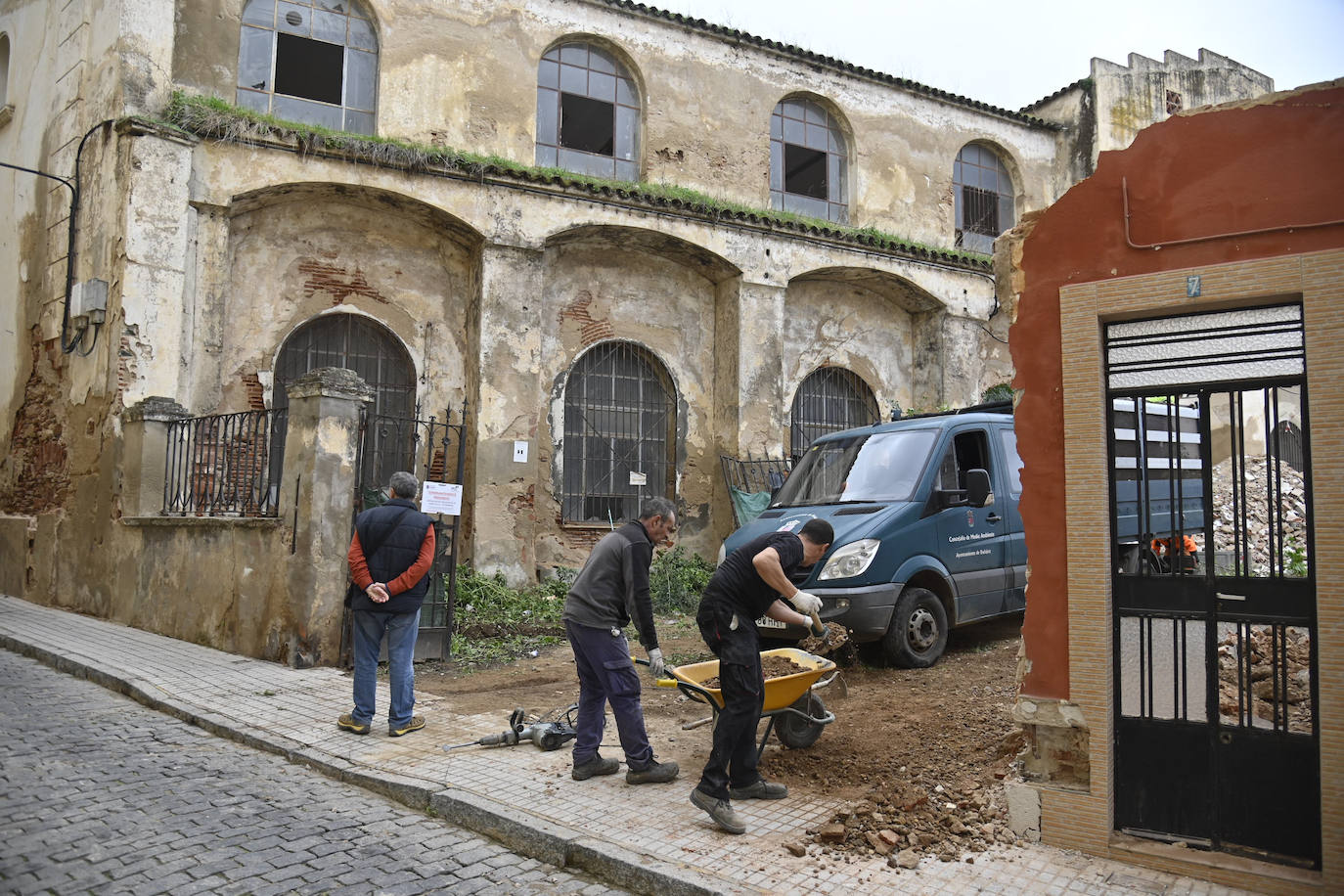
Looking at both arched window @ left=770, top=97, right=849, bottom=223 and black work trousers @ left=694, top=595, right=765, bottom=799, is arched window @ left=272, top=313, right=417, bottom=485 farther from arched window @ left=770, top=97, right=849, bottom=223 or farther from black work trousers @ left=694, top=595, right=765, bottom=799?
black work trousers @ left=694, top=595, right=765, bottom=799

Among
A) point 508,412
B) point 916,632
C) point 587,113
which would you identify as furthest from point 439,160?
point 916,632

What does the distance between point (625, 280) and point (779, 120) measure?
4.46 meters

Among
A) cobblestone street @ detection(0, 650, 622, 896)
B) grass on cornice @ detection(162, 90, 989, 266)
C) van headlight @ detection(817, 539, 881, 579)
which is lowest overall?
cobblestone street @ detection(0, 650, 622, 896)

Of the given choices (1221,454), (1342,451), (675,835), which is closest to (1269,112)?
(1342,451)

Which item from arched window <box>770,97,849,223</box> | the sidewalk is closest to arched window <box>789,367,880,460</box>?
arched window <box>770,97,849,223</box>

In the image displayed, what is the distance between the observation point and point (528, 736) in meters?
6.16

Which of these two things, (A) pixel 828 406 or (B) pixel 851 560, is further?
(A) pixel 828 406

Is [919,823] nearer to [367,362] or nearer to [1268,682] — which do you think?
[1268,682]

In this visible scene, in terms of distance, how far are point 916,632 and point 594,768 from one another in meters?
3.60

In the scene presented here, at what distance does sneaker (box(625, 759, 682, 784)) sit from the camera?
5.33 m

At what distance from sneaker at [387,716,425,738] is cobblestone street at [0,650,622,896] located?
706mm

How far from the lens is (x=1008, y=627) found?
9695mm

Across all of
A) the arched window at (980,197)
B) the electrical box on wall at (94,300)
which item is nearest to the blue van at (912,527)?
the electrical box on wall at (94,300)

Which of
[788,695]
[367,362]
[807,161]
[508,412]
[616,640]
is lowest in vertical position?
[788,695]
